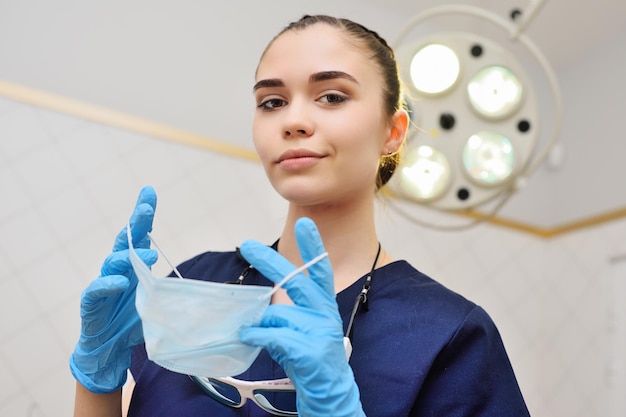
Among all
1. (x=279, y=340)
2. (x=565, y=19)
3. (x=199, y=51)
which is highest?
(x=199, y=51)

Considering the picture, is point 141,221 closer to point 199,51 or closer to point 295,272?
point 295,272

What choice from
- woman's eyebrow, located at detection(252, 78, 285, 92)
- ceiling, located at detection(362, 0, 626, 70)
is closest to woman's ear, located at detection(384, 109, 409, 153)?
woman's eyebrow, located at detection(252, 78, 285, 92)

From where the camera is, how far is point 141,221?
0.95 meters

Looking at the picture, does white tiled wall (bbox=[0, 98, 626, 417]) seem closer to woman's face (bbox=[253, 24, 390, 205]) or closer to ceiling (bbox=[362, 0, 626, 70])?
ceiling (bbox=[362, 0, 626, 70])

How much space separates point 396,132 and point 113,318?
58 cm

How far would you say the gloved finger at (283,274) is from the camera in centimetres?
77

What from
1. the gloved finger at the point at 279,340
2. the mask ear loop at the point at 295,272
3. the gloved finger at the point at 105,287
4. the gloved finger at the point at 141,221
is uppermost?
the gloved finger at the point at 141,221

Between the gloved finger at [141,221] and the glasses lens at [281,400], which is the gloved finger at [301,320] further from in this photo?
the gloved finger at [141,221]

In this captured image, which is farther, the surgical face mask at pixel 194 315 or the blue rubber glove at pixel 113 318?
the blue rubber glove at pixel 113 318

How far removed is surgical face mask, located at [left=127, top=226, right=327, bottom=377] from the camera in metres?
0.76

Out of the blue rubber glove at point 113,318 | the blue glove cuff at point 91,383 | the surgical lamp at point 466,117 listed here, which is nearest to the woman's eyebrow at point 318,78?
the blue rubber glove at point 113,318

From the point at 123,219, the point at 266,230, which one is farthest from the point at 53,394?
the point at 266,230

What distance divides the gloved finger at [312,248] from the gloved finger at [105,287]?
28 cm

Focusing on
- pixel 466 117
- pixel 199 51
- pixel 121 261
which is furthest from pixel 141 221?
pixel 199 51
